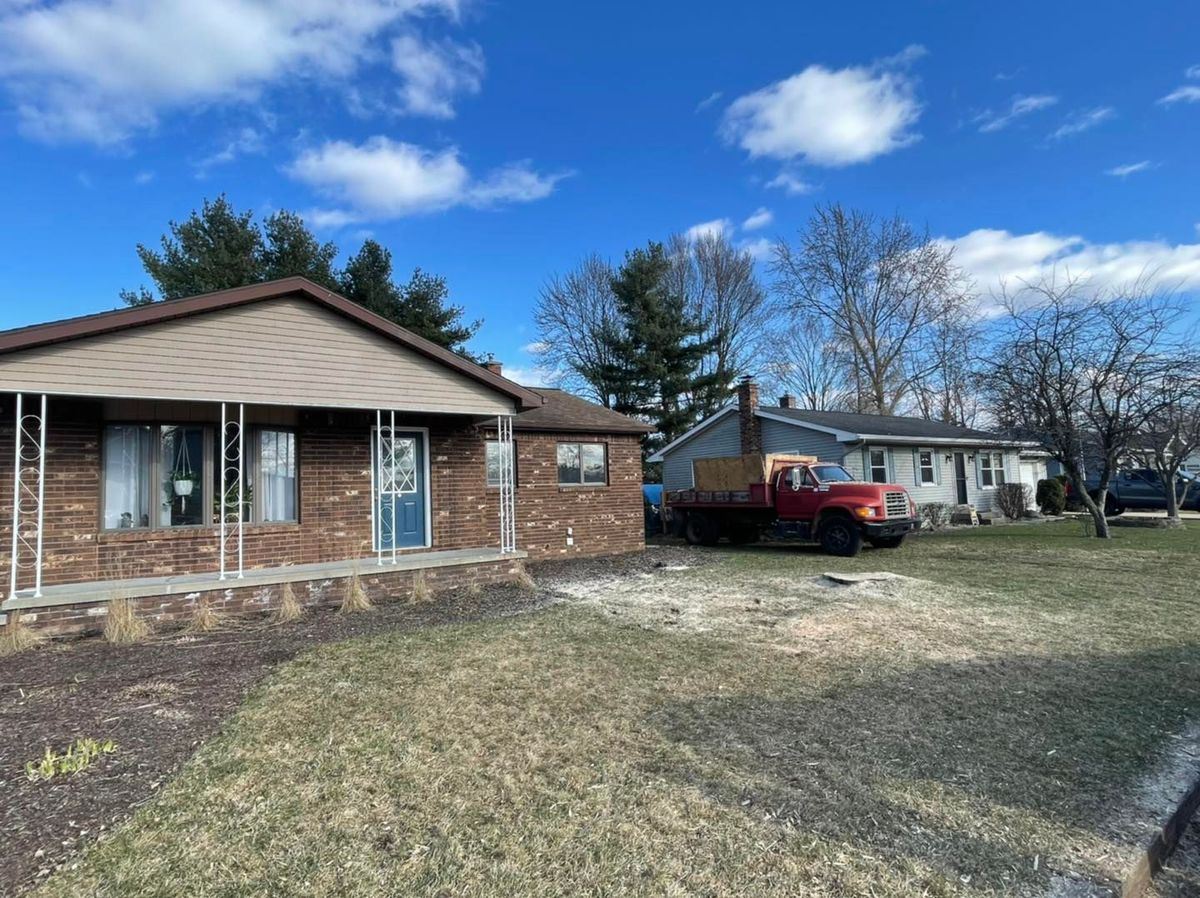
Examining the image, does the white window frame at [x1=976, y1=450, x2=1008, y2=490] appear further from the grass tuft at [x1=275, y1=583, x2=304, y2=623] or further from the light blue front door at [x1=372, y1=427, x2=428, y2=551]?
the grass tuft at [x1=275, y1=583, x2=304, y2=623]

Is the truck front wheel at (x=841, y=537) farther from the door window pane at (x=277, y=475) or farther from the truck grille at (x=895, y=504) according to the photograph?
the door window pane at (x=277, y=475)

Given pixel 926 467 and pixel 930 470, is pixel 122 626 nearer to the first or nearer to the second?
pixel 926 467

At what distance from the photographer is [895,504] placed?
13445 mm

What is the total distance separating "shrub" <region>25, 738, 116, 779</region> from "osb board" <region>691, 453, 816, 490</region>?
1288 cm

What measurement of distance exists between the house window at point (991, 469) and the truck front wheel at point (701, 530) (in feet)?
40.6

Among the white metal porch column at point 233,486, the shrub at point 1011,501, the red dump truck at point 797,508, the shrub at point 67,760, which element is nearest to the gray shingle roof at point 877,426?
the shrub at point 1011,501

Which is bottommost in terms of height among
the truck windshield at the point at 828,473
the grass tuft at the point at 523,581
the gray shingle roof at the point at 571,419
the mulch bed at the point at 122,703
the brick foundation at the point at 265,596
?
the mulch bed at the point at 122,703

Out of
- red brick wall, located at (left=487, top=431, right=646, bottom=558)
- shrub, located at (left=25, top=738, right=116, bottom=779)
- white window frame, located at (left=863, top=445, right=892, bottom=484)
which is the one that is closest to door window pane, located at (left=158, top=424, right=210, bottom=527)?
red brick wall, located at (left=487, top=431, right=646, bottom=558)

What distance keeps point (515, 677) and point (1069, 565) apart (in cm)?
1057

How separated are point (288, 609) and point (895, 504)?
1138 cm

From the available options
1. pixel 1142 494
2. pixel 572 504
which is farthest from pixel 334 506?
pixel 1142 494

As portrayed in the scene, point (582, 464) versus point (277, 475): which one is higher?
point (582, 464)

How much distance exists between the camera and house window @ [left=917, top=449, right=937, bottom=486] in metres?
20.6

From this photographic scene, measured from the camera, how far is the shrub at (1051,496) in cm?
2462
